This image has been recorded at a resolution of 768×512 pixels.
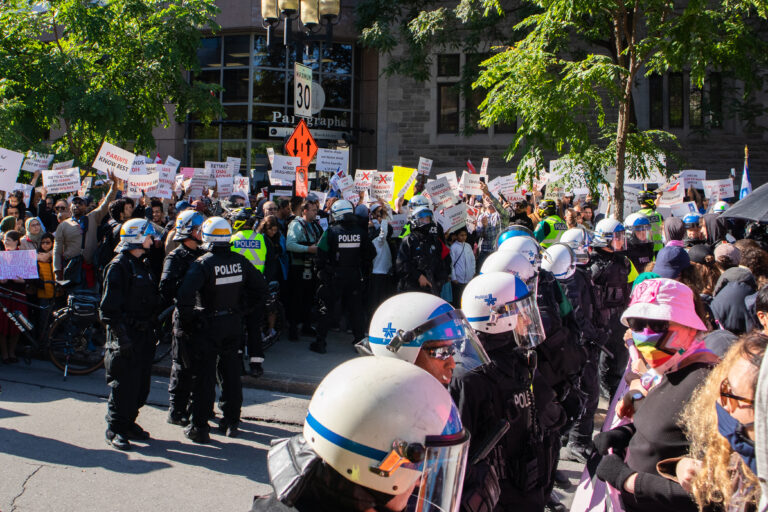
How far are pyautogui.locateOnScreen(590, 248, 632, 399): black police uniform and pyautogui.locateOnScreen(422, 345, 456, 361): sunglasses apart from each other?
403cm

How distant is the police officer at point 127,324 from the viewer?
19.8 feet

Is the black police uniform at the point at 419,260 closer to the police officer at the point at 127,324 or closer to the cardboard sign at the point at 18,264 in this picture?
the police officer at the point at 127,324

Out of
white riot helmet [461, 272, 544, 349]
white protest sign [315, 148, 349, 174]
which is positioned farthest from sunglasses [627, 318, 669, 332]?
white protest sign [315, 148, 349, 174]

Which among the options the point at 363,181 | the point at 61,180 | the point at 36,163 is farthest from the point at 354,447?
the point at 36,163

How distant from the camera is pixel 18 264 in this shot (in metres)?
8.48

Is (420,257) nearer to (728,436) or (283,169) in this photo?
(283,169)

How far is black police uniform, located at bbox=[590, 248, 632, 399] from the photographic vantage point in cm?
682

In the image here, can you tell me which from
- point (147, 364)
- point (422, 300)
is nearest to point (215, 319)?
point (147, 364)

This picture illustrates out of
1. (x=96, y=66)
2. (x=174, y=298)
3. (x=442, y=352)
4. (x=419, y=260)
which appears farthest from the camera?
(x=96, y=66)

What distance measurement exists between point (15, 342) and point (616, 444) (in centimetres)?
778

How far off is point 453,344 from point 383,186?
9.07 meters

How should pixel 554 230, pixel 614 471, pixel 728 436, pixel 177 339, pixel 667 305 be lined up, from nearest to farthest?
pixel 728 436 → pixel 614 471 → pixel 667 305 → pixel 177 339 → pixel 554 230

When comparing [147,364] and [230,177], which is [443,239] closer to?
[147,364]

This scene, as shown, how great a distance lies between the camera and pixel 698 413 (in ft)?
8.15
